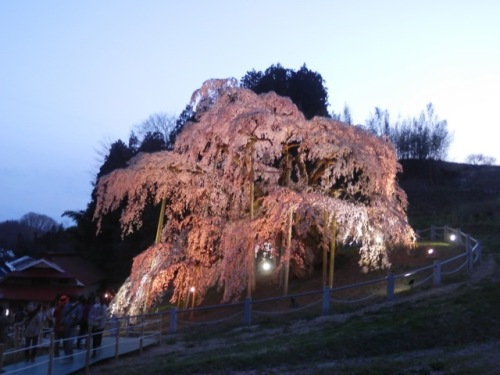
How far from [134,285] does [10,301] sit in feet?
74.3

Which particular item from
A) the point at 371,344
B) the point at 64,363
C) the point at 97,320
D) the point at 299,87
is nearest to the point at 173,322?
the point at 97,320

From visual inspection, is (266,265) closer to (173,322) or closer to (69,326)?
(173,322)

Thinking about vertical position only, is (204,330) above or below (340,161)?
below

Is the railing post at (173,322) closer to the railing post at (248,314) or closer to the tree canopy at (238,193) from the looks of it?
the railing post at (248,314)

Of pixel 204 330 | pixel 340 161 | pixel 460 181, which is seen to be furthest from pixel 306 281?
pixel 460 181

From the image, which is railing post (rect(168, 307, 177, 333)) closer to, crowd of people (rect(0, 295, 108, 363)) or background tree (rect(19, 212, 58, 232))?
crowd of people (rect(0, 295, 108, 363))

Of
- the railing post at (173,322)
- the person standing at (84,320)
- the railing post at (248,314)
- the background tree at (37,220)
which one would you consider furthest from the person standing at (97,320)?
the background tree at (37,220)

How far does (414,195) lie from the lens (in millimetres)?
64812

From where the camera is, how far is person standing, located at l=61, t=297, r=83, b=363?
56.6 ft

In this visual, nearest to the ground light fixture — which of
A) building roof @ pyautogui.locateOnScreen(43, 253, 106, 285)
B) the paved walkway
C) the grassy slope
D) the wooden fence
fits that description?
Answer: the wooden fence

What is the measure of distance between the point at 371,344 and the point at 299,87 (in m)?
29.8

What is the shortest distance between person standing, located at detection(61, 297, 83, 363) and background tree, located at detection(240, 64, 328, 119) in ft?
91.3

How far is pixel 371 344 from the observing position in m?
16.8

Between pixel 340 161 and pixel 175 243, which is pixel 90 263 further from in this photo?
pixel 340 161
